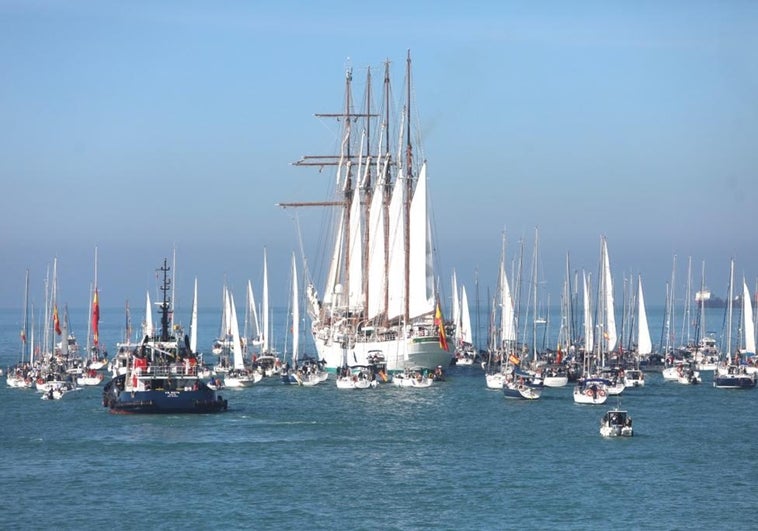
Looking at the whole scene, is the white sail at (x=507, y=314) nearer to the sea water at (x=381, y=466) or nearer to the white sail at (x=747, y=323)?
the white sail at (x=747, y=323)

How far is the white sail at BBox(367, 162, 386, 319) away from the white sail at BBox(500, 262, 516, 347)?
40.7ft

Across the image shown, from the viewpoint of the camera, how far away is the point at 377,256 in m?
148

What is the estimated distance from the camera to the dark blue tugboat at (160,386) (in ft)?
307

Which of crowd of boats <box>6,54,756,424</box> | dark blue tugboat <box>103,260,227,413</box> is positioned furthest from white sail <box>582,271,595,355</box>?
dark blue tugboat <box>103,260,227,413</box>

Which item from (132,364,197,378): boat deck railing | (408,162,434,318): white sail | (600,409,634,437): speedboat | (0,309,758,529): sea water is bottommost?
(0,309,758,529): sea water

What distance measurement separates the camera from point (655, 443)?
3150 inches

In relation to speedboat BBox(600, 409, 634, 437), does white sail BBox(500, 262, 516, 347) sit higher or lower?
higher

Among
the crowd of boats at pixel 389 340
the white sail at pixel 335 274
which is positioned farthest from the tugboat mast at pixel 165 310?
the white sail at pixel 335 274

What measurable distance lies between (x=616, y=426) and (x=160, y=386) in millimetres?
30189

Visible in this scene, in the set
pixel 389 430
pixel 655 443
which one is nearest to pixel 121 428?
pixel 389 430

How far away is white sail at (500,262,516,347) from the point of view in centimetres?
14300

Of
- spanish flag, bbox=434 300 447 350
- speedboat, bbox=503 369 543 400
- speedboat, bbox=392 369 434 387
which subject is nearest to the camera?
speedboat, bbox=503 369 543 400

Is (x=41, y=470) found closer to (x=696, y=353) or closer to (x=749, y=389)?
(x=749, y=389)

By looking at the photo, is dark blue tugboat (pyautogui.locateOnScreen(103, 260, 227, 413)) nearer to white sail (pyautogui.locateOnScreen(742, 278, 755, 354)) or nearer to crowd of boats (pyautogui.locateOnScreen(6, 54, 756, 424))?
crowd of boats (pyautogui.locateOnScreen(6, 54, 756, 424))
